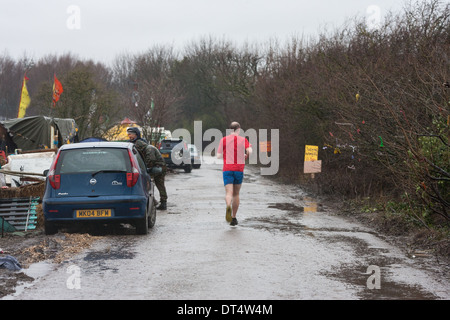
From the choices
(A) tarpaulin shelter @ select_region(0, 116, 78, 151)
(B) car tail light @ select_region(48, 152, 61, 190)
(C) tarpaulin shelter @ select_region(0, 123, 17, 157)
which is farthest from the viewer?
(A) tarpaulin shelter @ select_region(0, 116, 78, 151)

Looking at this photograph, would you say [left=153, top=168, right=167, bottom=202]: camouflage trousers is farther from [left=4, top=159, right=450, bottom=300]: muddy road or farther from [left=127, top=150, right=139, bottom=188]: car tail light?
[left=127, top=150, right=139, bottom=188]: car tail light

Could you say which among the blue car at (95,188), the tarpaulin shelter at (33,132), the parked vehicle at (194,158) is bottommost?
the parked vehicle at (194,158)

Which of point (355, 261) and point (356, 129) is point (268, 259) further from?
point (356, 129)

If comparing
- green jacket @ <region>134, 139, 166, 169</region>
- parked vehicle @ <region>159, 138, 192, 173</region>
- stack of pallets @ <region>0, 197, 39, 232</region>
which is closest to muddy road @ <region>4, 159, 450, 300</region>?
stack of pallets @ <region>0, 197, 39, 232</region>

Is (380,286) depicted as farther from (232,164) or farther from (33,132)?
(33,132)

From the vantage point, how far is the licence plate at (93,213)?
10.6 meters

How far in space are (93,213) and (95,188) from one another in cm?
42

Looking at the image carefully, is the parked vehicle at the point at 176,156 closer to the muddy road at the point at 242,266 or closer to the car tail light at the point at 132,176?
the muddy road at the point at 242,266

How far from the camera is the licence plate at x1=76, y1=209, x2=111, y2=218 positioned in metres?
10.6

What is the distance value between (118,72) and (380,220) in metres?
86.3

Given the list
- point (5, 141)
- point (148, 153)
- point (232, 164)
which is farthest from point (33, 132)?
point (232, 164)

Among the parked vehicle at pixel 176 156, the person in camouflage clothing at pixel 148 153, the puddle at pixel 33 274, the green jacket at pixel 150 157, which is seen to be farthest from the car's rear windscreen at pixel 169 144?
the puddle at pixel 33 274

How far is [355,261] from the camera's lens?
8.66 metres
